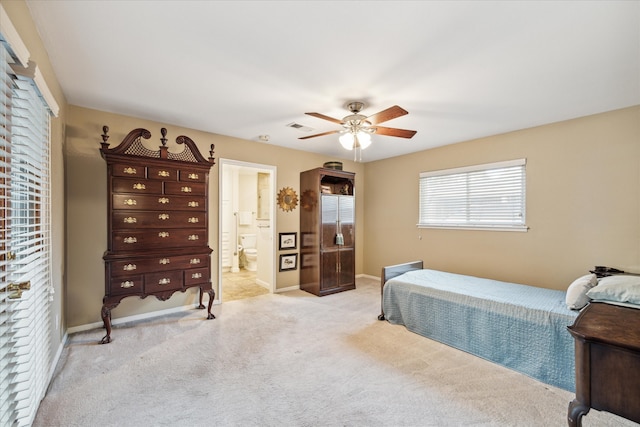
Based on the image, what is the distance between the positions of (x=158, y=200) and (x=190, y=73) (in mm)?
1500

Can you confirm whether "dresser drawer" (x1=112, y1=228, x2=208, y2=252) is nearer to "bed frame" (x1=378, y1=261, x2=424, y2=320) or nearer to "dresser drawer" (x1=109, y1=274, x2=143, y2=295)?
"dresser drawer" (x1=109, y1=274, x2=143, y2=295)

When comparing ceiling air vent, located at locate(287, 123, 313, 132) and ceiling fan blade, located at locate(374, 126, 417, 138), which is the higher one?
ceiling air vent, located at locate(287, 123, 313, 132)

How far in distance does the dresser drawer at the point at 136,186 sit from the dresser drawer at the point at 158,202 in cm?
5

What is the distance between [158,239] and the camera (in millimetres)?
3137

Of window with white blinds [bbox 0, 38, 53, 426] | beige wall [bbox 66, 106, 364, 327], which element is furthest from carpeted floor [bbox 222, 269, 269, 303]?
window with white blinds [bbox 0, 38, 53, 426]

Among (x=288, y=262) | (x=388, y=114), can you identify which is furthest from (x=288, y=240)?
(x=388, y=114)

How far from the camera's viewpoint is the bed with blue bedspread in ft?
7.06

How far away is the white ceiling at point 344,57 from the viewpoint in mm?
1664

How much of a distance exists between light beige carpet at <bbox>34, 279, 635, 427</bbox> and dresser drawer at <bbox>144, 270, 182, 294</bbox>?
473 millimetres

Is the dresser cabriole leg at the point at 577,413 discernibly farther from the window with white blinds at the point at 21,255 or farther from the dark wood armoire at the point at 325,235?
the dark wood armoire at the point at 325,235

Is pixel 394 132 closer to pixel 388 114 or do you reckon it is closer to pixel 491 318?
pixel 388 114

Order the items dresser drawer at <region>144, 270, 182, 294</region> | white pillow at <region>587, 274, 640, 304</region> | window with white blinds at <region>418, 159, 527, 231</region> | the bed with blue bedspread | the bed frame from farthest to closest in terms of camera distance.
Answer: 1. window with white blinds at <region>418, 159, 527, 231</region>
2. the bed frame
3. dresser drawer at <region>144, 270, 182, 294</region>
4. the bed with blue bedspread
5. white pillow at <region>587, 274, 640, 304</region>

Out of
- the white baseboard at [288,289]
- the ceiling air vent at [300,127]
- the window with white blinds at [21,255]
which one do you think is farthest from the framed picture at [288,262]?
the window with white blinds at [21,255]

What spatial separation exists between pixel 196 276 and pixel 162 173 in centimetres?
129
